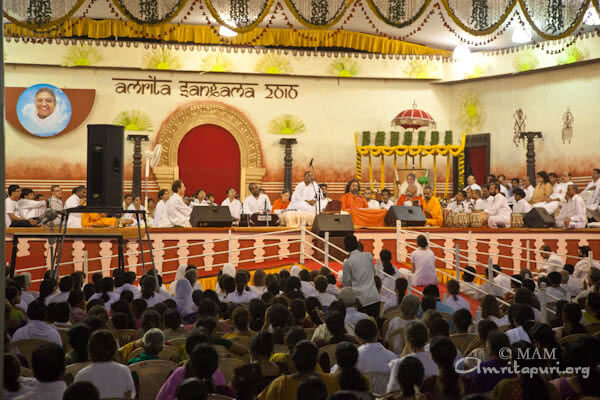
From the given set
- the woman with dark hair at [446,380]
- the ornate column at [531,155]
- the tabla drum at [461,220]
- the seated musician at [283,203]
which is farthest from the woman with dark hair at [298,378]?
the ornate column at [531,155]

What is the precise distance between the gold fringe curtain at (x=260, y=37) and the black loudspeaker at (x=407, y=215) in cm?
523

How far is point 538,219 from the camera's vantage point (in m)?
13.3

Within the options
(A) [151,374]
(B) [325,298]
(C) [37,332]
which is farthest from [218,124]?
(A) [151,374]

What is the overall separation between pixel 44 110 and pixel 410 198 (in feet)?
27.7

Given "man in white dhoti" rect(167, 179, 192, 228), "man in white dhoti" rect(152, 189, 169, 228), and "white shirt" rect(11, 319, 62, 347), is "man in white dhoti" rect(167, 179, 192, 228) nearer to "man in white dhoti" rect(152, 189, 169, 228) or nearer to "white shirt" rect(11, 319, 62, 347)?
"man in white dhoti" rect(152, 189, 169, 228)

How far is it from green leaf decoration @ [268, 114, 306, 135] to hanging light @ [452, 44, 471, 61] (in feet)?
13.6

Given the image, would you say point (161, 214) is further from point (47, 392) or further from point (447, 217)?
point (47, 392)

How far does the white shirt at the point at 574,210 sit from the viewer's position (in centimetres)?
1371

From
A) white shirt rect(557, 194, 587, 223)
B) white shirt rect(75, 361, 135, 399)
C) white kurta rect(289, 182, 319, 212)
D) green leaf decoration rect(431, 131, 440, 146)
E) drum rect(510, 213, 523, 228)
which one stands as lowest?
white shirt rect(75, 361, 135, 399)

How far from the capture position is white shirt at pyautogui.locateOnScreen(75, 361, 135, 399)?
12.6 feet

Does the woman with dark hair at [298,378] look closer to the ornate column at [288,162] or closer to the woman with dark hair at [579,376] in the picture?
the woman with dark hair at [579,376]

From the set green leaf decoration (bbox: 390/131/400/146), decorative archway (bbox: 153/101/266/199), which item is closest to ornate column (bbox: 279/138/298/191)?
decorative archway (bbox: 153/101/266/199)

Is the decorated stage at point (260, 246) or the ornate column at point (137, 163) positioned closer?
the decorated stage at point (260, 246)

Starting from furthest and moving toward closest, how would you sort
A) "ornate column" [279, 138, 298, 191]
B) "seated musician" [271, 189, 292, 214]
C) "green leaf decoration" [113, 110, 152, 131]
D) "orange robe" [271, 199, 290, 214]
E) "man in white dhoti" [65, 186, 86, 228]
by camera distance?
"ornate column" [279, 138, 298, 191]
"green leaf decoration" [113, 110, 152, 131]
"orange robe" [271, 199, 290, 214]
"seated musician" [271, 189, 292, 214]
"man in white dhoti" [65, 186, 86, 228]
